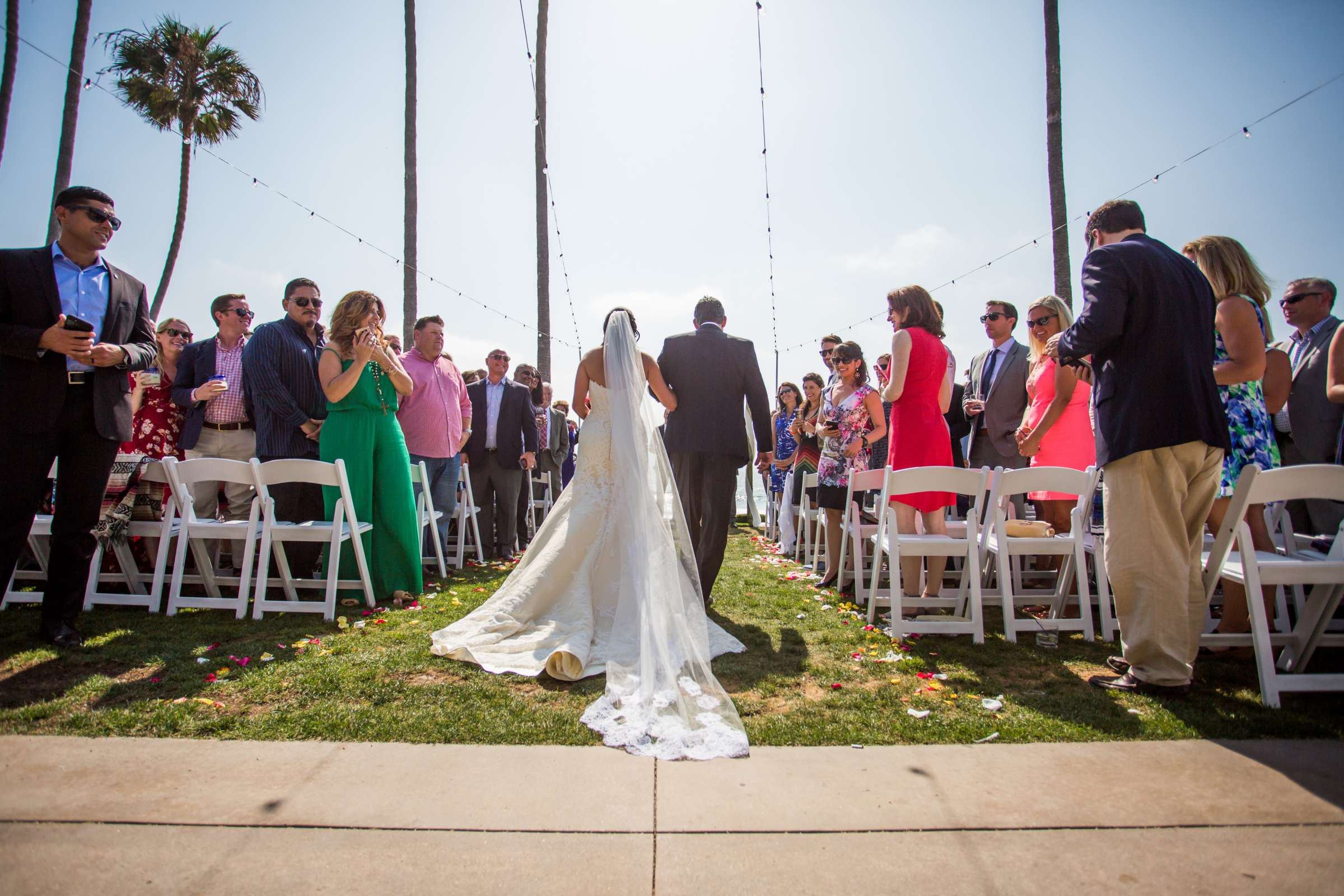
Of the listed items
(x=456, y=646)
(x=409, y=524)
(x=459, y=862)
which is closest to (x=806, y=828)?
(x=459, y=862)

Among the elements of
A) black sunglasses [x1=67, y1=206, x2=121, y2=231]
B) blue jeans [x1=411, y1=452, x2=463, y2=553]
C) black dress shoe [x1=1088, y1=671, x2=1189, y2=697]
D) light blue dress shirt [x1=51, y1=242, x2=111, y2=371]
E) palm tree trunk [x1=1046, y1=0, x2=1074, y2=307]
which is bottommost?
black dress shoe [x1=1088, y1=671, x2=1189, y2=697]

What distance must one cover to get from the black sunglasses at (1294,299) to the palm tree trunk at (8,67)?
1326cm

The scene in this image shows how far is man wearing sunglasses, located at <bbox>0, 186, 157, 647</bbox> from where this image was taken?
10.9ft

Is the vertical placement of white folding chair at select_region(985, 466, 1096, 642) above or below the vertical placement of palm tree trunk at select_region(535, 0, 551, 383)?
below

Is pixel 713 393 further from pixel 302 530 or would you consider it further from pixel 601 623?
pixel 302 530

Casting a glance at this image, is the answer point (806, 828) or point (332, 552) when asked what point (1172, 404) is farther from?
point (332, 552)

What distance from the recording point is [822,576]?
6.65m

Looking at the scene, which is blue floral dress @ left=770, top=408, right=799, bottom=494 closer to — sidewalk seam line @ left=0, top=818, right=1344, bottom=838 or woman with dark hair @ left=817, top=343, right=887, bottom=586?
woman with dark hair @ left=817, top=343, right=887, bottom=586

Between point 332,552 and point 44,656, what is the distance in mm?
1392

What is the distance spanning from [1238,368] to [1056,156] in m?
7.25

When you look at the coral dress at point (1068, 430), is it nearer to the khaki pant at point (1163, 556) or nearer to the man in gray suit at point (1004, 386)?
the man in gray suit at point (1004, 386)

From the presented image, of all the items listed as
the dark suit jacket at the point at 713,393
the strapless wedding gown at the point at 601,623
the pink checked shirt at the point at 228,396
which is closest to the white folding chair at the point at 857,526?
the dark suit jacket at the point at 713,393

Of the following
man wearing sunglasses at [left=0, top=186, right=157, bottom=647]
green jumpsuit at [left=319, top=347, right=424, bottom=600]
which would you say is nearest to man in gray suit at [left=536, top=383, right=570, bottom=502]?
green jumpsuit at [left=319, top=347, right=424, bottom=600]

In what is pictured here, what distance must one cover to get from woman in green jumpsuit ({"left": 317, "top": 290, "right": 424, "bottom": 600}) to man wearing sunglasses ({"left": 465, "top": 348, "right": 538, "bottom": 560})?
2.06 m
